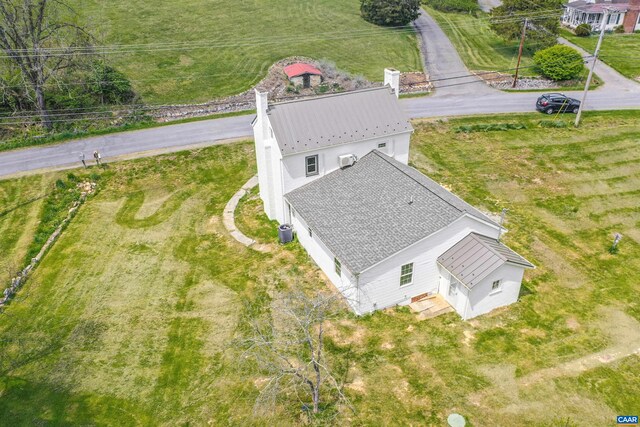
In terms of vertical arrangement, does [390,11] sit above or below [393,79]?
below

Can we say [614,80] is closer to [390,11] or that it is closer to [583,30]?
[583,30]

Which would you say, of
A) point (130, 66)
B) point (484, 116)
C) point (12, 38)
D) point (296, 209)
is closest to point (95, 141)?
point (12, 38)

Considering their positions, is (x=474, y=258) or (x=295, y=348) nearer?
(x=295, y=348)

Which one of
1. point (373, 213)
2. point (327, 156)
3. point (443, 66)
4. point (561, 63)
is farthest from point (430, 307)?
point (443, 66)

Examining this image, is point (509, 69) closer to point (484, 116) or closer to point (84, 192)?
point (484, 116)

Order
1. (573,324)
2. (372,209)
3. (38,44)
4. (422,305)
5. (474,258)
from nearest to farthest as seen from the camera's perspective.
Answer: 1. (474,258)
2. (573,324)
3. (422,305)
4. (372,209)
5. (38,44)

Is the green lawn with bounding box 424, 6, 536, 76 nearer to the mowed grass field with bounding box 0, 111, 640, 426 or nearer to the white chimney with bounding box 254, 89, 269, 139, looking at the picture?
the mowed grass field with bounding box 0, 111, 640, 426
